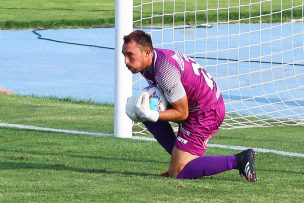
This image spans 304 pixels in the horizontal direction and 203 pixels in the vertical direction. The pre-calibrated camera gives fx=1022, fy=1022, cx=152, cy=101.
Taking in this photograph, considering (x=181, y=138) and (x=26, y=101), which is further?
(x=26, y=101)

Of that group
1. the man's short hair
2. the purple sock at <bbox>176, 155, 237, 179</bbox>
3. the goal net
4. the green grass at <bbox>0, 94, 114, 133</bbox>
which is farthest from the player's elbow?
the goal net

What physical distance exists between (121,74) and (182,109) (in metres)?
3.05

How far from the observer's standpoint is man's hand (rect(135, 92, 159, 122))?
7258 millimetres

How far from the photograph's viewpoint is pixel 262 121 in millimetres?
12062

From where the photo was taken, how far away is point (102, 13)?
2627cm

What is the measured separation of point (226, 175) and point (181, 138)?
1.93ft

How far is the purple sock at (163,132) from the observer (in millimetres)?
7961

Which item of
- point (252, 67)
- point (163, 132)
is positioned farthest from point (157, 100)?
point (252, 67)

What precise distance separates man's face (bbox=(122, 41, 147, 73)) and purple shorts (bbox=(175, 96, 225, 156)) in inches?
24.4

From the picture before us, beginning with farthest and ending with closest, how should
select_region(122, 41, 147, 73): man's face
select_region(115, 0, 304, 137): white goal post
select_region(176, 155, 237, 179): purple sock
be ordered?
select_region(115, 0, 304, 137): white goal post → select_region(176, 155, 237, 179): purple sock → select_region(122, 41, 147, 73): man's face

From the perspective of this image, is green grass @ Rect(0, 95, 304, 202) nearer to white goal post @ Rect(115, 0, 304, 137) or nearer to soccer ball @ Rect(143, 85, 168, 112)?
soccer ball @ Rect(143, 85, 168, 112)

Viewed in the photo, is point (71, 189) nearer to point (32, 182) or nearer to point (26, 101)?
point (32, 182)

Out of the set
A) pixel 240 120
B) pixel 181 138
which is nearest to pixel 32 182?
pixel 181 138

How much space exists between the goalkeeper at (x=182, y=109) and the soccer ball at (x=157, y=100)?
6 centimetres
